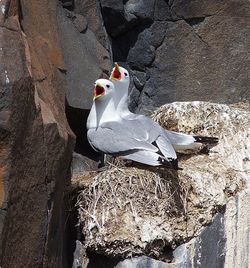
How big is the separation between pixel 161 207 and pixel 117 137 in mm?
429

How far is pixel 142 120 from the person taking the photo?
4918mm

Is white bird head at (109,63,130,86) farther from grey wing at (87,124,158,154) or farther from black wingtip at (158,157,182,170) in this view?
black wingtip at (158,157,182,170)

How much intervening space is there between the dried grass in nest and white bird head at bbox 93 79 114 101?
0.45 metres

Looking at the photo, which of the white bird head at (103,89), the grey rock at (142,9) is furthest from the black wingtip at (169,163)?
the grey rock at (142,9)

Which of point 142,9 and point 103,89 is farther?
point 142,9

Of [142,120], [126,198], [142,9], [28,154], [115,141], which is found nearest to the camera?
[28,154]

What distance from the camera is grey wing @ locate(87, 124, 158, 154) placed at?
4.72 metres

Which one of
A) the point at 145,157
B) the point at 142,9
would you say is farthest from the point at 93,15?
the point at 145,157

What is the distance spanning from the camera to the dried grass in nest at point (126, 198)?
4.57m

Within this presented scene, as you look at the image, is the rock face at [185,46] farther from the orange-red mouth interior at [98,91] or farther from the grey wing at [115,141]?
the grey wing at [115,141]

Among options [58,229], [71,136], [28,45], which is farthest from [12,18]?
[58,229]

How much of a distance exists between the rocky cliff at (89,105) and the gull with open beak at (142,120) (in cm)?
10

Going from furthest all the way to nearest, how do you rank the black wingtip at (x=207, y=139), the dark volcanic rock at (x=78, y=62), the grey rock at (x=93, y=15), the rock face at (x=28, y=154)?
the grey rock at (x=93, y=15) < the dark volcanic rock at (x=78, y=62) < the black wingtip at (x=207, y=139) < the rock face at (x=28, y=154)

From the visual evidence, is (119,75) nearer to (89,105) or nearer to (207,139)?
(89,105)
